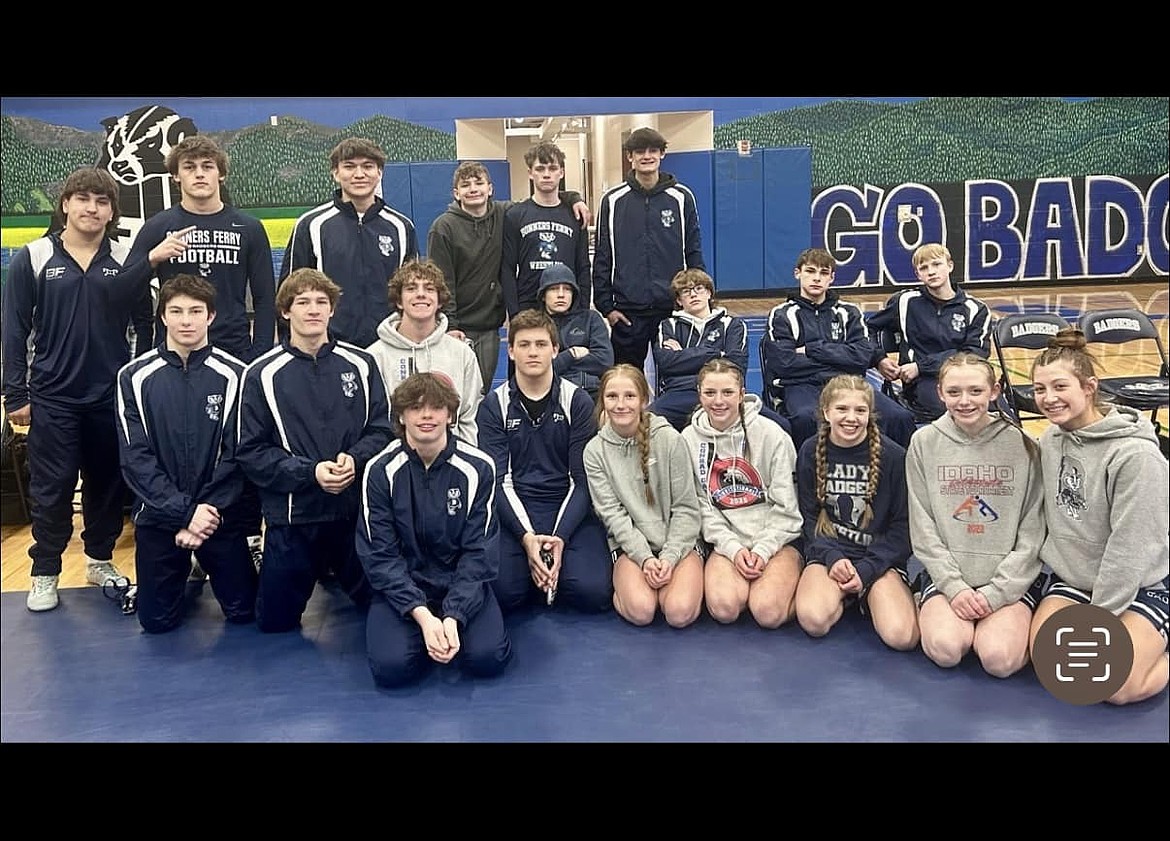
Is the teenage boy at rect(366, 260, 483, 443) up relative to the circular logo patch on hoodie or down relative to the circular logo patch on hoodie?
up

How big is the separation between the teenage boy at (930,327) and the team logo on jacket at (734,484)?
45.9 inches

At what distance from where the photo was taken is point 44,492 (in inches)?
166

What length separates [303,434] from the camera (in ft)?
12.9

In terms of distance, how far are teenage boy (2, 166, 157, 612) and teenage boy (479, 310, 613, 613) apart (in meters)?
1.52

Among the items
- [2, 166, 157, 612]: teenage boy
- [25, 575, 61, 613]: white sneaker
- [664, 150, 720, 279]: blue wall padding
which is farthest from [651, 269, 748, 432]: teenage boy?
[25, 575, 61, 613]: white sneaker

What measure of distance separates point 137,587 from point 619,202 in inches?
108

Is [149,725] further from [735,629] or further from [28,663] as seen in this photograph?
[735,629]

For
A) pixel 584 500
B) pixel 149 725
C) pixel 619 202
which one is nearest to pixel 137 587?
pixel 149 725

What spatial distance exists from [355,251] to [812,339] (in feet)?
6.99

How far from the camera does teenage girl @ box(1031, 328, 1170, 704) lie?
127 inches

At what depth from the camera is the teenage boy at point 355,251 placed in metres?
4.42

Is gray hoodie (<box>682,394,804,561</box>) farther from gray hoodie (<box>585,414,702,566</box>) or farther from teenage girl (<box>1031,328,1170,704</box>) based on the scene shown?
teenage girl (<box>1031,328,1170,704</box>)

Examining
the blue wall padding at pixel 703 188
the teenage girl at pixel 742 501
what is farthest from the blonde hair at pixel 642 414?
the blue wall padding at pixel 703 188

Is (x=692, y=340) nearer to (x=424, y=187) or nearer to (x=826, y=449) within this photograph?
(x=826, y=449)
